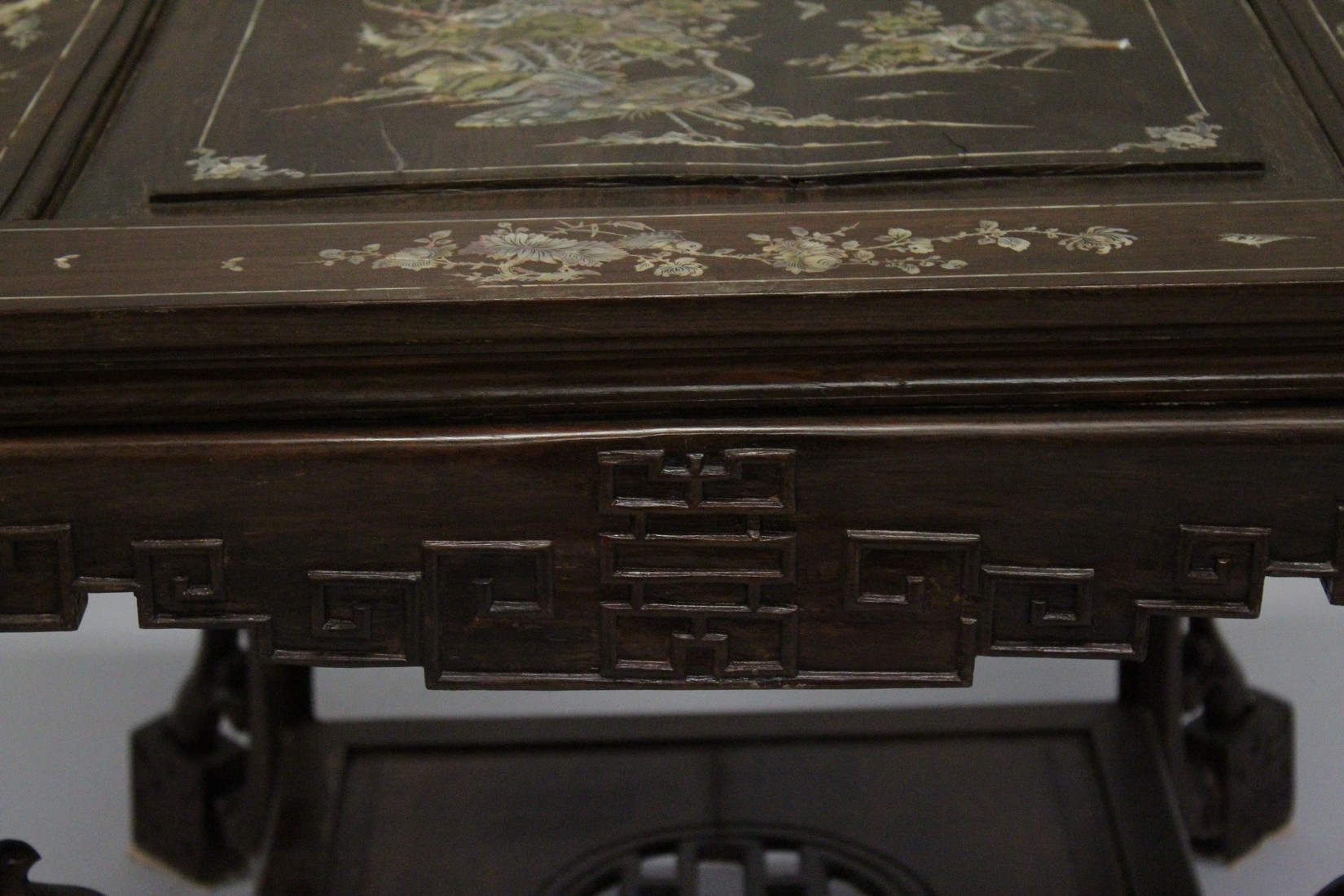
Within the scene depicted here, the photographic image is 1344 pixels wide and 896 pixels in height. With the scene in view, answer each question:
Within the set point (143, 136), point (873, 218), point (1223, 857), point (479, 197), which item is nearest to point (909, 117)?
point (873, 218)

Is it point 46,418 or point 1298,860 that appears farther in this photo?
point 1298,860

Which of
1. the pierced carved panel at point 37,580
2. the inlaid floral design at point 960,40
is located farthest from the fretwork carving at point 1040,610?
the pierced carved panel at point 37,580

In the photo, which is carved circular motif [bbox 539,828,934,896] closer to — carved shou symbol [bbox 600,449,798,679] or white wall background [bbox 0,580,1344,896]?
white wall background [bbox 0,580,1344,896]

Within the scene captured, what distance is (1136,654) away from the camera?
3.64 feet

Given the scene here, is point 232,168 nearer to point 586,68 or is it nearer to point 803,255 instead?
point 586,68

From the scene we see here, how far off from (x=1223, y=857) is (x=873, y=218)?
1.02m

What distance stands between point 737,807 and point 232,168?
2.67 feet

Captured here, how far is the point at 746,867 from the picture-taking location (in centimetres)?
165

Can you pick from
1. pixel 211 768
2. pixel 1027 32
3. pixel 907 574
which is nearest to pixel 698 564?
pixel 907 574

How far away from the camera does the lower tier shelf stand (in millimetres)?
1655

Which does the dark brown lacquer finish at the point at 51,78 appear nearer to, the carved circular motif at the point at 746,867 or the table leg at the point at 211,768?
the table leg at the point at 211,768

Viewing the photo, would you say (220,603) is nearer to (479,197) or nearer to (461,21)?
(479,197)

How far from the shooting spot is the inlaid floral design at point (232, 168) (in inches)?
46.3

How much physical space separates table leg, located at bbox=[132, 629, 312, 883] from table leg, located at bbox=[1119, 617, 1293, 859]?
0.80m
